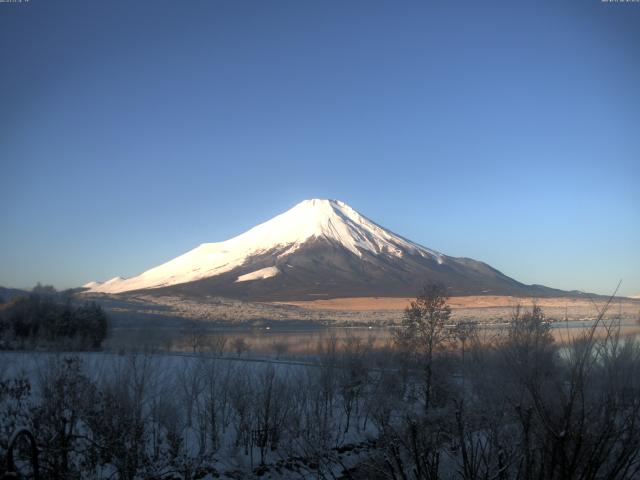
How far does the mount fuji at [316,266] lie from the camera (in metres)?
109

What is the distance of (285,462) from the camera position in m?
14.9

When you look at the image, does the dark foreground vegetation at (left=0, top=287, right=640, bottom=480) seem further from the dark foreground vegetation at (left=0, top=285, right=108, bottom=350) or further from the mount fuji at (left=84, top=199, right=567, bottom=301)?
the mount fuji at (left=84, top=199, right=567, bottom=301)

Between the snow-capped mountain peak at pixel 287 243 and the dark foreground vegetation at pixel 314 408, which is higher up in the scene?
the snow-capped mountain peak at pixel 287 243

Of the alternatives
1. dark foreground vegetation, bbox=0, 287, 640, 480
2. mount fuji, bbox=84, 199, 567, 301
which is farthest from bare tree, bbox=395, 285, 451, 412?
mount fuji, bbox=84, 199, 567, 301

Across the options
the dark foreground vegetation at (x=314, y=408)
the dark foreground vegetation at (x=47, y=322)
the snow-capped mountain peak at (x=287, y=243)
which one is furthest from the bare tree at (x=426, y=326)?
the snow-capped mountain peak at (x=287, y=243)

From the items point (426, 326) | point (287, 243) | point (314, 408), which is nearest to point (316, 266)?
point (287, 243)

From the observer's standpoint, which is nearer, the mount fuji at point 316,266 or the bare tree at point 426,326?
the bare tree at point 426,326

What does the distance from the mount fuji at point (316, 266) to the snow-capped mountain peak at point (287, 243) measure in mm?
273

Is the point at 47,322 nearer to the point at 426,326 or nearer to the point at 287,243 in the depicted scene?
the point at 426,326

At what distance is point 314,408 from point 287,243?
126015mm

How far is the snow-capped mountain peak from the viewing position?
137 m

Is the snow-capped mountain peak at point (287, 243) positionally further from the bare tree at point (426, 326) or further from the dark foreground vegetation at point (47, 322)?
the bare tree at point (426, 326)

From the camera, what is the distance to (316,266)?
408ft

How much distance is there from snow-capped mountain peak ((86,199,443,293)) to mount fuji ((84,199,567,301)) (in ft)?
0.90
